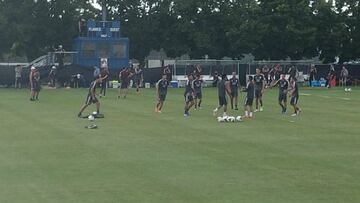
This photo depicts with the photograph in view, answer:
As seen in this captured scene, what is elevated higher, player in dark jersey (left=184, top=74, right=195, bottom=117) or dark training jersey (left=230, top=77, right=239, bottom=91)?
dark training jersey (left=230, top=77, right=239, bottom=91)

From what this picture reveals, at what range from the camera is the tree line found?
206ft

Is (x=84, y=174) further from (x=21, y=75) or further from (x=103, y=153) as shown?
(x=21, y=75)

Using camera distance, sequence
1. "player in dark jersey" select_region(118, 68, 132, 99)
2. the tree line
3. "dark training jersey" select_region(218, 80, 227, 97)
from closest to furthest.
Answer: "dark training jersey" select_region(218, 80, 227, 97), "player in dark jersey" select_region(118, 68, 132, 99), the tree line

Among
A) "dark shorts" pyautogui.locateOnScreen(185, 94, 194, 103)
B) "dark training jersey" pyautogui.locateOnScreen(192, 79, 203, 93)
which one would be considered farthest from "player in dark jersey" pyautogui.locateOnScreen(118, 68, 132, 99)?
"dark shorts" pyautogui.locateOnScreen(185, 94, 194, 103)

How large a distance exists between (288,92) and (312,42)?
115 ft

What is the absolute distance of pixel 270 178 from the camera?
42.5 ft

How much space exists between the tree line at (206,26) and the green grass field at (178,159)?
120 feet

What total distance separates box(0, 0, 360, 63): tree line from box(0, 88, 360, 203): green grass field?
1441 inches

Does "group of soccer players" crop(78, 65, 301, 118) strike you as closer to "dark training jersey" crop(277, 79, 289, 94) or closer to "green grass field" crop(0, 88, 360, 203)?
"dark training jersey" crop(277, 79, 289, 94)

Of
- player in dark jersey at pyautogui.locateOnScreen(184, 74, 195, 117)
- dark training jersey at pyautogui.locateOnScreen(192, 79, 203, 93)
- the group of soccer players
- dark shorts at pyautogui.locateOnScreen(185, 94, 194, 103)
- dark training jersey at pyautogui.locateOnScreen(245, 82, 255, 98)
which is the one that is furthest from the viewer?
dark training jersey at pyautogui.locateOnScreen(192, 79, 203, 93)

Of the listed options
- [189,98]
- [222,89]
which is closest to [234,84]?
[189,98]

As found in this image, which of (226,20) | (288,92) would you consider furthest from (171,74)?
(288,92)

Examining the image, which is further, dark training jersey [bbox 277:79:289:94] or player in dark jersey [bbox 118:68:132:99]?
player in dark jersey [bbox 118:68:132:99]

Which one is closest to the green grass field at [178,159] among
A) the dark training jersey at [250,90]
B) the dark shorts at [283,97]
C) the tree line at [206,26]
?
the dark training jersey at [250,90]
